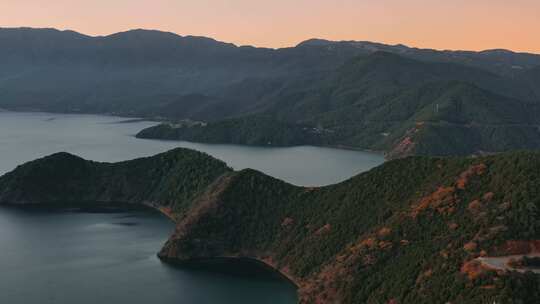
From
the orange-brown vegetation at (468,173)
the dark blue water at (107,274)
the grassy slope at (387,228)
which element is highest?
the orange-brown vegetation at (468,173)

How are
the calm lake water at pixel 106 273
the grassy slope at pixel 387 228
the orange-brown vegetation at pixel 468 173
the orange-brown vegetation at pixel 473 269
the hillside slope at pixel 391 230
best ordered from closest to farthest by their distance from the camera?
the orange-brown vegetation at pixel 473 269 → the hillside slope at pixel 391 230 → the grassy slope at pixel 387 228 → the calm lake water at pixel 106 273 → the orange-brown vegetation at pixel 468 173

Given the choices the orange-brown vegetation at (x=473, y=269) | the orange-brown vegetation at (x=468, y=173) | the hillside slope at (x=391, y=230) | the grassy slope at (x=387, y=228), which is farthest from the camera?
the orange-brown vegetation at (x=468, y=173)

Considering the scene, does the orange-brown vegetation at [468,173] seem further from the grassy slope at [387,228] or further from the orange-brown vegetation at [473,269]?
the orange-brown vegetation at [473,269]

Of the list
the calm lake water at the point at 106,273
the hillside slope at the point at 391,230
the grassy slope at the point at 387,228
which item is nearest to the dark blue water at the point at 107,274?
the calm lake water at the point at 106,273

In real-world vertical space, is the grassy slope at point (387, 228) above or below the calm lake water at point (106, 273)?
above

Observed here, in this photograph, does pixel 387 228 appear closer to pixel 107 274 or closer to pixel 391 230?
pixel 391 230

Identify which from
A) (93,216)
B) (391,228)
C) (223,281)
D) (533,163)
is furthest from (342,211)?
(93,216)

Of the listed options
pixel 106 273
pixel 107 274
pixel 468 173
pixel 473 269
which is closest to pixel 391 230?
pixel 468 173

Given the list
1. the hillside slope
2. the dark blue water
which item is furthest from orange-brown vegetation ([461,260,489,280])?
the dark blue water
